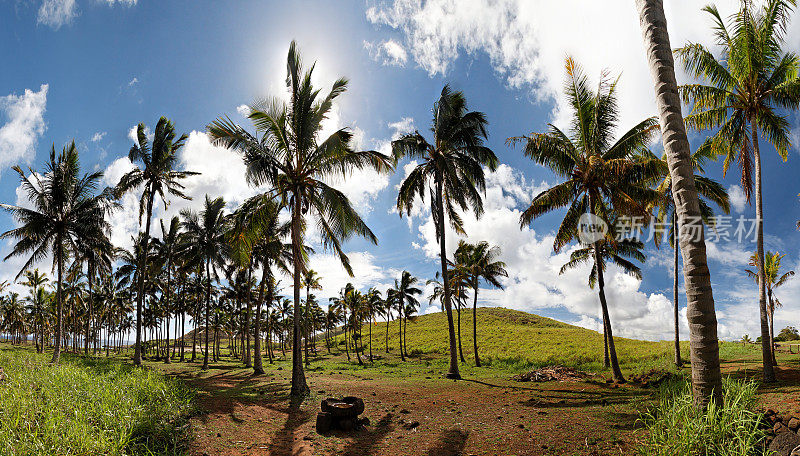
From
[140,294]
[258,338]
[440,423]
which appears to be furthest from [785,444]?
[140,294]

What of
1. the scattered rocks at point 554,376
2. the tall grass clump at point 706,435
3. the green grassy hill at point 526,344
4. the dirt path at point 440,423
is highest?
the tall grass clump at point 706,435

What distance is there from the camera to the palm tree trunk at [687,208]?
547cm

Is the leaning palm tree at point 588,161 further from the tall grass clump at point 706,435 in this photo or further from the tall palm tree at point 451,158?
the tall grass clump at point 706,435

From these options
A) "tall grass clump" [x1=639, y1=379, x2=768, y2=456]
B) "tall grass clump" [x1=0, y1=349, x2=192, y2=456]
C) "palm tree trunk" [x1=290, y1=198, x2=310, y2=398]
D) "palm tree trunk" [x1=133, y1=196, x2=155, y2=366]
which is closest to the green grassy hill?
"palm tree trunk" [x1=290, y1=198, x2=310, y2=398]

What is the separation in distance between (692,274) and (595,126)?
42.8 ft

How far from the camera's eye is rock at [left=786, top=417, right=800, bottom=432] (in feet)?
20.3

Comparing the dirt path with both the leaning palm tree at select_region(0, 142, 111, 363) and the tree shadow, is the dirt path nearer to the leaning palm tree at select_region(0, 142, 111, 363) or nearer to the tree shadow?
the tree shadow

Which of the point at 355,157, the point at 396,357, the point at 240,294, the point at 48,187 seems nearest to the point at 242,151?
the point at 355,157

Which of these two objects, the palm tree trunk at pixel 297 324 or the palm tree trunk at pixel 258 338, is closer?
the palm tree trunk at pixel 297 324

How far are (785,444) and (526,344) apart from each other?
3496 cm

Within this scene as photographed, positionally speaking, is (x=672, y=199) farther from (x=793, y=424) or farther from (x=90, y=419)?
(x=90, y=419)

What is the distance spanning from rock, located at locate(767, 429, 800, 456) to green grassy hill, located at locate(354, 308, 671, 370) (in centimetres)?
1868

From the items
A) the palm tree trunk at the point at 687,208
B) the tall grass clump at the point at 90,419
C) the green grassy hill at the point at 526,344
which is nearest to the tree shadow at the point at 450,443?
the palm tree trunk at the point at 687,208

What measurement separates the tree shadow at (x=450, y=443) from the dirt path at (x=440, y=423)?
0.02 m
